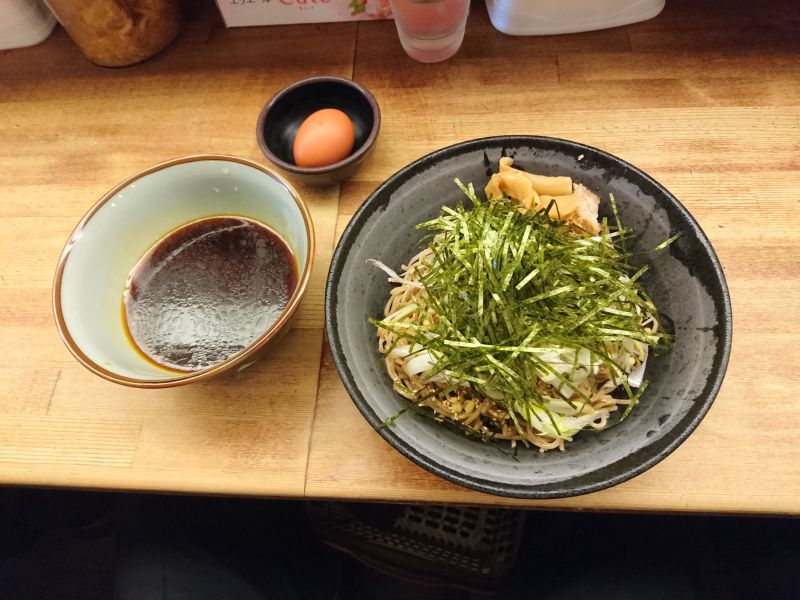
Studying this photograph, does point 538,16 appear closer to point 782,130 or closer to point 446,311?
point 782,130

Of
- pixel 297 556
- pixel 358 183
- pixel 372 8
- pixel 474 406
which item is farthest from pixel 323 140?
pixel 297 556

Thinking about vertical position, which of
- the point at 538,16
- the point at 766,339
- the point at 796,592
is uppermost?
the point at 538,16

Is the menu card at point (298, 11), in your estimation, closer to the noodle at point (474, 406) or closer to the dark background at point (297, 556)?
the noodle at point (474, 406)

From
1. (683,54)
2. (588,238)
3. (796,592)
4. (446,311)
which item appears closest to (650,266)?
(588,238)

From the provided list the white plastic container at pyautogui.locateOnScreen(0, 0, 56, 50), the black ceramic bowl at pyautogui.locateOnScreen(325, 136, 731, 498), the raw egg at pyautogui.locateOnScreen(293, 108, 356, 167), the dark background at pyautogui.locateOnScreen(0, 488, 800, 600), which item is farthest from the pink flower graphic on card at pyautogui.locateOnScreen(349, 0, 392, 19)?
the dark background at pyautogui.locateOnScreen(0, 488, 800, 600)

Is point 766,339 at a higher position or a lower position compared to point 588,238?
lower

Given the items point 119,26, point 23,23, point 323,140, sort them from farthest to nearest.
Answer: point 23,23
point 119,26
point 323,140

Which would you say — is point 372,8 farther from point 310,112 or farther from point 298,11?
point 310,112

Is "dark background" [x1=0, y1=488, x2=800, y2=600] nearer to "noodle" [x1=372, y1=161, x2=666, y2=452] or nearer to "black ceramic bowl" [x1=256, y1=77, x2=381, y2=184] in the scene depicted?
"noodle" [x1=372, y1=161, x2=666, y2=452]
